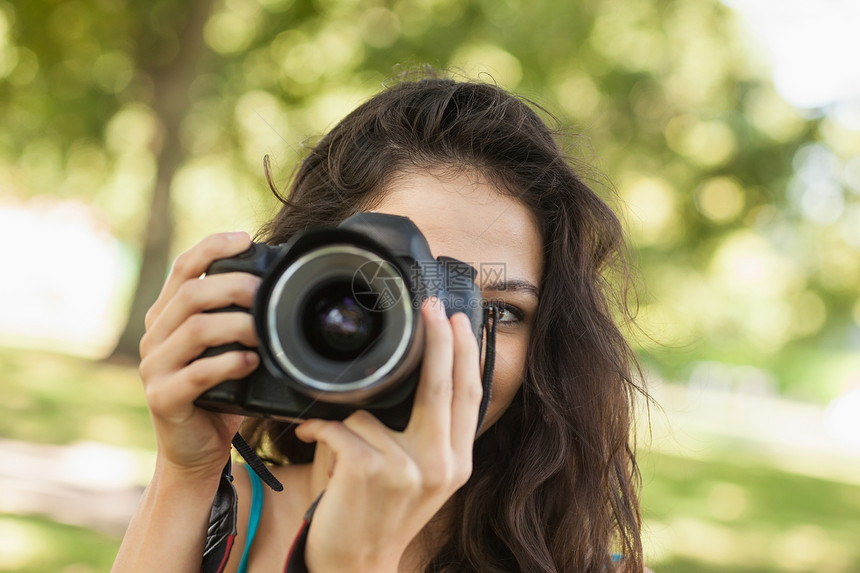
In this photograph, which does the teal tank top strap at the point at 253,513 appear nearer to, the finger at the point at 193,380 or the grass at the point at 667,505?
the finger at the point at 193,380

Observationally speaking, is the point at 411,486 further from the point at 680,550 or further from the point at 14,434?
the point at 14,434

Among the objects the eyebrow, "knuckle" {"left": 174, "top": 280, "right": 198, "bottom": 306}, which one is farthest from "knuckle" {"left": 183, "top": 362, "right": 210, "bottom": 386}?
the eyebrow

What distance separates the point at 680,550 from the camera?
239 inches

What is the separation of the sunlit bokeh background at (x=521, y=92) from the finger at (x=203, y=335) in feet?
13.7

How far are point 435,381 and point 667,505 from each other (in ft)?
23.5

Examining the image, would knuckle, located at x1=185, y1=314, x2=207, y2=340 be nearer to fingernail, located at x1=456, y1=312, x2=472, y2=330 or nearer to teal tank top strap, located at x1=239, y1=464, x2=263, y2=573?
fingernail, located at x1=456, y1=312, x2=472, y2=330

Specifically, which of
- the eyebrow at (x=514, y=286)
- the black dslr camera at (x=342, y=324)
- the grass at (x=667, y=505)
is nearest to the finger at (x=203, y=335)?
the black dslr camera at (x=342, y=324)

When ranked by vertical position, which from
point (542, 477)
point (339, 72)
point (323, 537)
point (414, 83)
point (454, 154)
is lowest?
point (323, 537)

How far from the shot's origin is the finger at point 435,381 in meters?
1.23

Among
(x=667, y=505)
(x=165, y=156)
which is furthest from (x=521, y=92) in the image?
(x=165, y=156)

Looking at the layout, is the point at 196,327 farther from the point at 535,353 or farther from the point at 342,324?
the point at 535,353

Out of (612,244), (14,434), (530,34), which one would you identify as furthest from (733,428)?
(612,244)

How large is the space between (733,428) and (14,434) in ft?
60.5

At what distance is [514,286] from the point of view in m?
1.75
